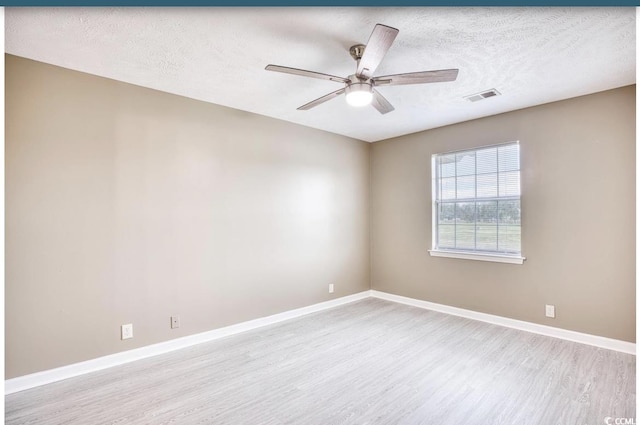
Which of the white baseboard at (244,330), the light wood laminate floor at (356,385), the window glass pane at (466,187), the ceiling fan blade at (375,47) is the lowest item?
the light wood laminate floor at (356,385)

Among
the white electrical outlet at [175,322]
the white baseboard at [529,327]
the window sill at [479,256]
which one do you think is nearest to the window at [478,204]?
the window sill at [479,256]

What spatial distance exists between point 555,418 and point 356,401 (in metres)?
1.29

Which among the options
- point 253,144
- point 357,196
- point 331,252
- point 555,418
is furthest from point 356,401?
point 357,196

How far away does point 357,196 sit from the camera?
5.26 metres

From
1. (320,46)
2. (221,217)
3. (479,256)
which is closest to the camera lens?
(320,46)

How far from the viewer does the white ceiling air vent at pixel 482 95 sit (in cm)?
327

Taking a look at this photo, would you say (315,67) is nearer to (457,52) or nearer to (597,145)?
(457,52)

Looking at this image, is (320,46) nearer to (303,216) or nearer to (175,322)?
(303,216)

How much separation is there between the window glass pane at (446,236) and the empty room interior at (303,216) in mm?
69

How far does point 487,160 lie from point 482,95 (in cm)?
106

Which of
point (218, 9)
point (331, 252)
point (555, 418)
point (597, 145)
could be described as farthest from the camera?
point (331, 252)

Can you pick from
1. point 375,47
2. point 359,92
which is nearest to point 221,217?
point 359,92

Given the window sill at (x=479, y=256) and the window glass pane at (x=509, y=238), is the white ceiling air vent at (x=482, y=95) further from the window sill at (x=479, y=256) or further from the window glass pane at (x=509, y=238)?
the window sill at (x=479, y=256)

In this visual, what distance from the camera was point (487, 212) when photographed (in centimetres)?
418
